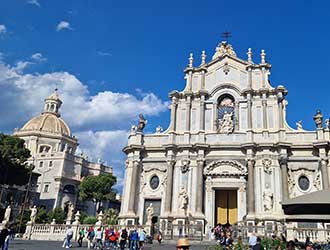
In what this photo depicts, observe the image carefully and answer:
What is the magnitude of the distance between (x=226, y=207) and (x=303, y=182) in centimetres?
602

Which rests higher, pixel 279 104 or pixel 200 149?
pixel 279 104

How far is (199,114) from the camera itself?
28.2m

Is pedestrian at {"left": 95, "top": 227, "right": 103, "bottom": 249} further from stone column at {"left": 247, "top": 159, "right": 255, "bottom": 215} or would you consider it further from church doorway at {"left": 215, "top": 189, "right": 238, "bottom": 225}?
stone column at {"left": 247, "top": 159, "right": 255, "bottom": 215}

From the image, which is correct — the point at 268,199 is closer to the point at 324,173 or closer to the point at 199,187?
the point at 324,173

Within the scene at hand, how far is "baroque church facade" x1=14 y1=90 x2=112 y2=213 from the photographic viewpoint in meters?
50.4

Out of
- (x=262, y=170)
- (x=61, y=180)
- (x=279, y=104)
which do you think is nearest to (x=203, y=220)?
(x=262, y=170)

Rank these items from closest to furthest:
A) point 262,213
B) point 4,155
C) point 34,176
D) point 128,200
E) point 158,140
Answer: point 262,213 → point 128,200 → point 158,140 → point 4,155 → point 34,176

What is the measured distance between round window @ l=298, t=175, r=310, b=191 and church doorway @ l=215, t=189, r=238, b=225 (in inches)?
190

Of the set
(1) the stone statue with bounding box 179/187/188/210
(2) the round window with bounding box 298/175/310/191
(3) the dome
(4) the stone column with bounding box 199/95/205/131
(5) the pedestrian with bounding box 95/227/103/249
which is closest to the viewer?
(5) the pedestrian with bounding box 95/227/103/249

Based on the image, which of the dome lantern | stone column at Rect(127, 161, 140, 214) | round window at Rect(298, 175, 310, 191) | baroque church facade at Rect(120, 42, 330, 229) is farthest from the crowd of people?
the dome lantern

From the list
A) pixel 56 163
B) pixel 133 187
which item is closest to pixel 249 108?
pixel 133 187

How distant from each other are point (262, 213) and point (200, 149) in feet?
21.7

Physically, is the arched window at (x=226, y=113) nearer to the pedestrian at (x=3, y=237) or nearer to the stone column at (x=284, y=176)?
the stone column at (x=284, y=176)

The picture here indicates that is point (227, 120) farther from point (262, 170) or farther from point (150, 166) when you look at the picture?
point (150, 166)
